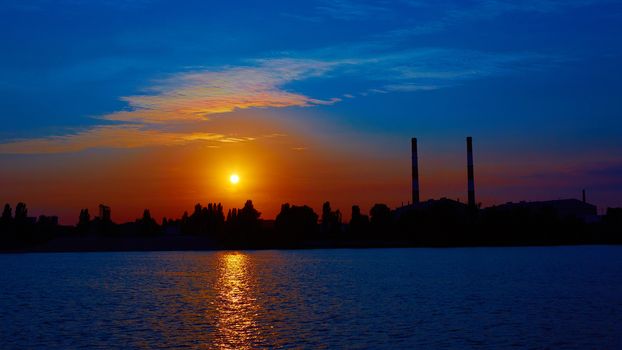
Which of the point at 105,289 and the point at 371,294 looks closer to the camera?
the point at 371,294

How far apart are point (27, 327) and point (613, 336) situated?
4086 centimetres

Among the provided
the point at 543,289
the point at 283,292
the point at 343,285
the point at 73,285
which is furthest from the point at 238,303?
the point at 73,285

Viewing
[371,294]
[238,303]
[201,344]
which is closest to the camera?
[201,344]

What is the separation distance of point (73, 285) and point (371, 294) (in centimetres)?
4896

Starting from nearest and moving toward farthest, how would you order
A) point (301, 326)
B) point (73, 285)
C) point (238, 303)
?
1. point (301, 326)
2. point (238, 303)
3. point (73, 285)

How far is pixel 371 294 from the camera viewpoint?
88.4 meters

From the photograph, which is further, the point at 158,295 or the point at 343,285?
the point at 343,285

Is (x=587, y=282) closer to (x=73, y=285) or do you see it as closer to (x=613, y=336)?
(x=613, y=336)

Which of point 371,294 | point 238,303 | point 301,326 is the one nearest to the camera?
point 301,326

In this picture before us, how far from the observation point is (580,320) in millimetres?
59000

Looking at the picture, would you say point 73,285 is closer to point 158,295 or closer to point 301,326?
Answer: point 158,295

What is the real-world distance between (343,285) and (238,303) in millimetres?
28782

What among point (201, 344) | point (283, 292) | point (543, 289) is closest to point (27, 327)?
point (201, 344)

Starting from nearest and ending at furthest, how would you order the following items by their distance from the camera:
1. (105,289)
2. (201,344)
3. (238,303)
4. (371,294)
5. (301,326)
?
(201,344)
(301,326)
(238,303)
(371,294)
(105,289)
